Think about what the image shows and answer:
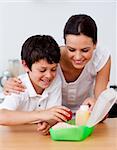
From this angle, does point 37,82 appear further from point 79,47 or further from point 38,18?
point 38,18

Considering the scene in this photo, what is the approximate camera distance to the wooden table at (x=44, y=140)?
102 centimetres

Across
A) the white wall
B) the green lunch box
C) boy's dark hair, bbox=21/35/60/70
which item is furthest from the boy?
the white wall

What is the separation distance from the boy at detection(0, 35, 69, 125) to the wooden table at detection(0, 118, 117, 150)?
0.05 m

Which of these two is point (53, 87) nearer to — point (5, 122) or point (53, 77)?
point (53, 77)

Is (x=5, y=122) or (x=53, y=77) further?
(x=53, y=77)

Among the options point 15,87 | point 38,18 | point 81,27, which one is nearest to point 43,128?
point 15,87

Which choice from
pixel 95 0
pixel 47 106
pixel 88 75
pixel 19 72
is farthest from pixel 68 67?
pixel 95 0

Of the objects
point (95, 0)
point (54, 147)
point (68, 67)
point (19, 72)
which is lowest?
point (19, 72)

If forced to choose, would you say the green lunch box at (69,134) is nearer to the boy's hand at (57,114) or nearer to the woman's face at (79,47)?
the boy's hand at (57,114)

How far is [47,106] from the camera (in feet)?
4.45

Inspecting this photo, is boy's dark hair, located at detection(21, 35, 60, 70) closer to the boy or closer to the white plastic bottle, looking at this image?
the boy

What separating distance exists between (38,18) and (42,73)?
1360 mm

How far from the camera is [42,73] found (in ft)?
4.24

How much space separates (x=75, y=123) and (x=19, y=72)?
141 centimetres
